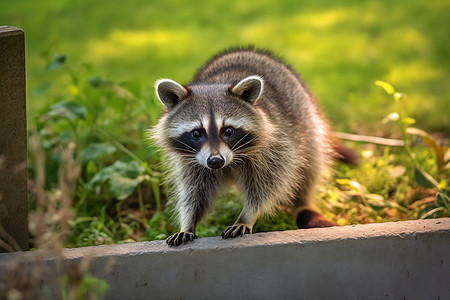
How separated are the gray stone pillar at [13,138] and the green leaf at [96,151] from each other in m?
1.04

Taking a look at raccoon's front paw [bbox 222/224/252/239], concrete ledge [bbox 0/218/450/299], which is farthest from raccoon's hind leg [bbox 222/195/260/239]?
concrete ledge [bbox 0/218/450/299]

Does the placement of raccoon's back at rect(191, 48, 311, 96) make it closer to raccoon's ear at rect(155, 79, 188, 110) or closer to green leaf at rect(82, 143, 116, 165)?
raccoon's ear at rect(155, 79, 188, 110)

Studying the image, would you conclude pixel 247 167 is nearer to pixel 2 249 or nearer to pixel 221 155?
pixel 221 155

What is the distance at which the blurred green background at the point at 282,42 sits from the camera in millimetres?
5922

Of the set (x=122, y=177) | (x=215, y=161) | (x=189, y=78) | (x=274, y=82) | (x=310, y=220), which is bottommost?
(x=310, y=220)

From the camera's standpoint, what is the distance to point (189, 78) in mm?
6262

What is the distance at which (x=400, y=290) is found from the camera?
9.51 feet

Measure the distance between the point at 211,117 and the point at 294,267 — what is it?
0.90m

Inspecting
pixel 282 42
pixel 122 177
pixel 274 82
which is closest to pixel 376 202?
pixel 274 82

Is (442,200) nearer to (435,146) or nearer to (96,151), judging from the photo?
(435,146)

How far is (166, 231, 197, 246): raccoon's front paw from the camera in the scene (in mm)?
2962

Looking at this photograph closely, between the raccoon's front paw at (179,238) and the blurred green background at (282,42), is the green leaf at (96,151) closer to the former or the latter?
Answer: the raccoon's front paw at (179,238)

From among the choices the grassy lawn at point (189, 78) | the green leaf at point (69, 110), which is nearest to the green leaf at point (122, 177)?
the grassy lawn at point (189, 78)

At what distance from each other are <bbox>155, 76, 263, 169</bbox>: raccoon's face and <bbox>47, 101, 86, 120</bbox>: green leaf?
2.79 ft
